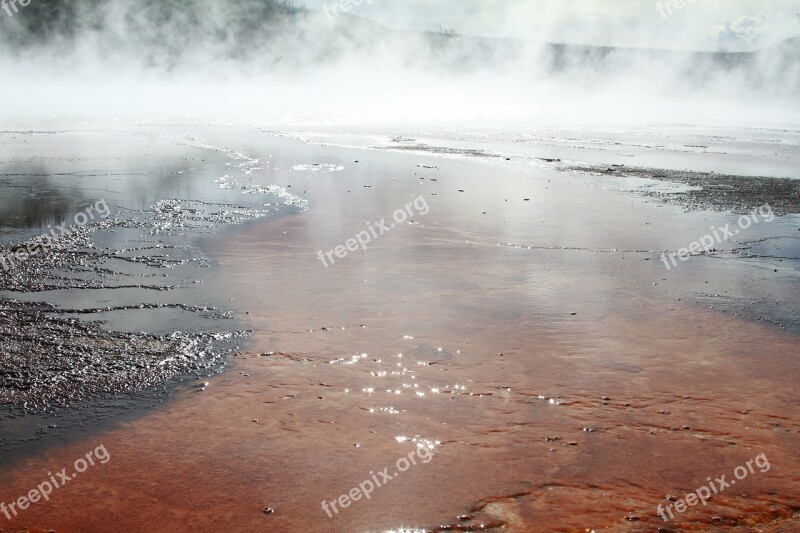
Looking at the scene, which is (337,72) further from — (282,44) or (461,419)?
(461,419)

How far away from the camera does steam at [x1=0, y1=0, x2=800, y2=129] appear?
42.4m

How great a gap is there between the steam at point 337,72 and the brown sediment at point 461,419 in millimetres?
22474

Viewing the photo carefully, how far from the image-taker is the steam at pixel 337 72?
139 feet

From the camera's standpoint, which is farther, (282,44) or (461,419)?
(282,44)

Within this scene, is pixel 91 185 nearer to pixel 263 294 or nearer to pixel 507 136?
pixel 263 294

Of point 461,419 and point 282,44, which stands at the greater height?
point 282,44

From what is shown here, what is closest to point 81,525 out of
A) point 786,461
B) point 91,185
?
point 786,461

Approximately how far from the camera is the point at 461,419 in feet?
12.0

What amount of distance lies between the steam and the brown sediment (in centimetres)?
2247

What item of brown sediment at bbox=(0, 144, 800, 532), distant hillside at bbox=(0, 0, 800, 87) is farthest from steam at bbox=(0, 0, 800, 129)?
brown sediment at bbox=(0, 144, 800, 532)

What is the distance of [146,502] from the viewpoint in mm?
2914

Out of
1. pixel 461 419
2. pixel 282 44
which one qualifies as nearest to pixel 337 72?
pixel 282 44

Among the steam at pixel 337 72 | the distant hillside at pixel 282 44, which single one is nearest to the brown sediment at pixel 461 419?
the steam at pixel 337 72

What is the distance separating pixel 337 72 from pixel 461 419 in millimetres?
74777
